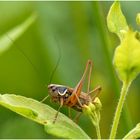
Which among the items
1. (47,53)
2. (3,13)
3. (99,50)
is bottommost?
(99,50)

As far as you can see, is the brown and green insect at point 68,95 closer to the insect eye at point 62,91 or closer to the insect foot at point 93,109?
the insect eye at point 62,91

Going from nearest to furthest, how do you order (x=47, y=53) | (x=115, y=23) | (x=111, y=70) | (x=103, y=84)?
(x=115, y=23) → (x=111, y=70) → (x=47, y=53) → (x=103, y=84)

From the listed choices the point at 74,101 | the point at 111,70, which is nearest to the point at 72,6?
the point at 111,70

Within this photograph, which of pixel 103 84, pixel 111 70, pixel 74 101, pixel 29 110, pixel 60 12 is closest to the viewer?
pixel 29 110

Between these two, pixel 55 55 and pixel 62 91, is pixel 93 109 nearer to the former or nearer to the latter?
pixel 62 91

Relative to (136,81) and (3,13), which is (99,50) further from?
(3,13)

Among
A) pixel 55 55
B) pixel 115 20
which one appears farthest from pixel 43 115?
pixel 55 55

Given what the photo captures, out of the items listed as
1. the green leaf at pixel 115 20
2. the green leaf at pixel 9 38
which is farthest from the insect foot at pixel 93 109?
the green leaf at pixel 9 38

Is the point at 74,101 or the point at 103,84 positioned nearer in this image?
the point at 74,101
